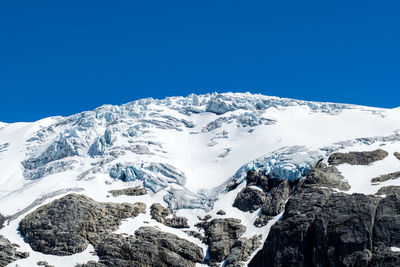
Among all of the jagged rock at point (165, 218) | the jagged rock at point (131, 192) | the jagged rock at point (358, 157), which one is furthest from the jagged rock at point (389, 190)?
the jagged rock at point (131, 192)

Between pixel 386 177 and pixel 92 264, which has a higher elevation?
pixel 386 177

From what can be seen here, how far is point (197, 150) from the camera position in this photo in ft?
564

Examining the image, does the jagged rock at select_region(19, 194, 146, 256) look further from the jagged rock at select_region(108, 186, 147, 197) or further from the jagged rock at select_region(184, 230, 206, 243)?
the jagged rock at select_region(184, 230, 206, 243)

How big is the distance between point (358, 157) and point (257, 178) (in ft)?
93.0

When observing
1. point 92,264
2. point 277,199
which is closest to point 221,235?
point 277,199

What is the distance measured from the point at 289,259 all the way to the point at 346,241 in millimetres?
12021

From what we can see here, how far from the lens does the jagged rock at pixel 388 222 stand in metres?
81.2

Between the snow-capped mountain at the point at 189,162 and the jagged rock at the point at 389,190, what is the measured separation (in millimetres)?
1746

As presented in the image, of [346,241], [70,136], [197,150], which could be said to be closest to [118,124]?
[70,136]

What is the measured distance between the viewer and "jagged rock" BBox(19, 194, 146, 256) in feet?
332

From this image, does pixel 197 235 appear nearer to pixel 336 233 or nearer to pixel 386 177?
pixel 336 233

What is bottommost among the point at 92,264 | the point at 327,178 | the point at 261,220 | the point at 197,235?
the point at 92,264

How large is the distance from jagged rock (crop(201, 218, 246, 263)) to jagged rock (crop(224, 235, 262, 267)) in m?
2.28

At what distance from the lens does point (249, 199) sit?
384 ft
